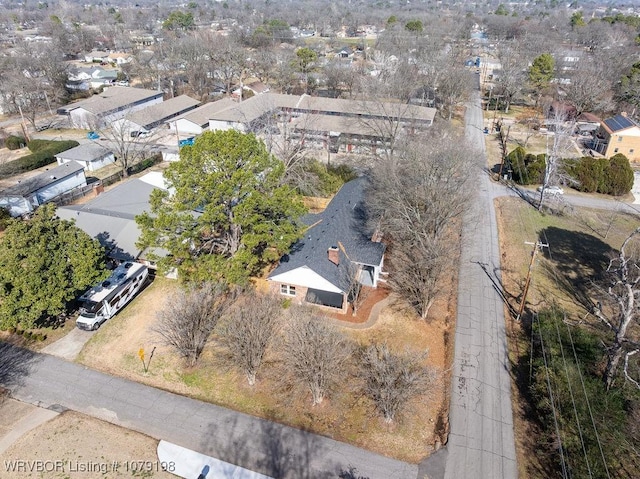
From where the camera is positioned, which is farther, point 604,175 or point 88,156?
point 88,156

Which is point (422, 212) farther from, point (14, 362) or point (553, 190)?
point (14, 362)

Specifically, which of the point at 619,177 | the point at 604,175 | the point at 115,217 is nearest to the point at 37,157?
the point at 115,217

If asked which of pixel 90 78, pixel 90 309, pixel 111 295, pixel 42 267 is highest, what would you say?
pixel 90 78

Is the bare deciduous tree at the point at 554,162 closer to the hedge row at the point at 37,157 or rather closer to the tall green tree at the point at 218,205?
the tall green tree at the point at 218,205

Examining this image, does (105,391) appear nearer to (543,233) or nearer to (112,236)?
(112,236)

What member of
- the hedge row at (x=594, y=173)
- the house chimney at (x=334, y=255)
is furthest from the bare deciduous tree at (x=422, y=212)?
the hedge row at (x=594, y=173)

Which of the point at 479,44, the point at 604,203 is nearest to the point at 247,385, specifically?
the point at 604,203
